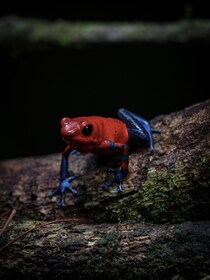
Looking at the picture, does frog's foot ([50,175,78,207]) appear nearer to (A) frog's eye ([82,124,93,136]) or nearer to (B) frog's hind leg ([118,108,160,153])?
(A) frog's eye ([82,124,93,136])

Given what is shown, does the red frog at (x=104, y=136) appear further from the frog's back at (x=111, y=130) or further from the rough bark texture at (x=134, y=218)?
A: the rough bark texture at (x=134, y=218)

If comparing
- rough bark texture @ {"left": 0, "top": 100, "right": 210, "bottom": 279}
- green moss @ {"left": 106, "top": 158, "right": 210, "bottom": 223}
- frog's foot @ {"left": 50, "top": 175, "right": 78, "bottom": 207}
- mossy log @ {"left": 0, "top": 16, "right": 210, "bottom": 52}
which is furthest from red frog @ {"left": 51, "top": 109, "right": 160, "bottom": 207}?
mossy log @ {"left": 0, "top": 16, "right": 210, "bottom": 52}

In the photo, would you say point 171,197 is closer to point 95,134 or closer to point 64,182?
point 95,134

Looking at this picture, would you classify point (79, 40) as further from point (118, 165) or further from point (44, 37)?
point (118, 165)

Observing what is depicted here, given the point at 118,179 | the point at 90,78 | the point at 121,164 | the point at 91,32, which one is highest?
the point at 91,32

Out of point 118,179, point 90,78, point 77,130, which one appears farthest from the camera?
point 90,78

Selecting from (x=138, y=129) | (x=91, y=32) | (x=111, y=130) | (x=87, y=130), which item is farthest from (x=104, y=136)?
(x=91, y=32)

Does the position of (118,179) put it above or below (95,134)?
below

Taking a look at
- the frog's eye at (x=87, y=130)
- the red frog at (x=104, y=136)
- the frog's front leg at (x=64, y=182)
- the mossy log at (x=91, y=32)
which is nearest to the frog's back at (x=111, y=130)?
the red frog at (x=104, y=136)

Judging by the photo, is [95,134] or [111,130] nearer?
[95,134]
